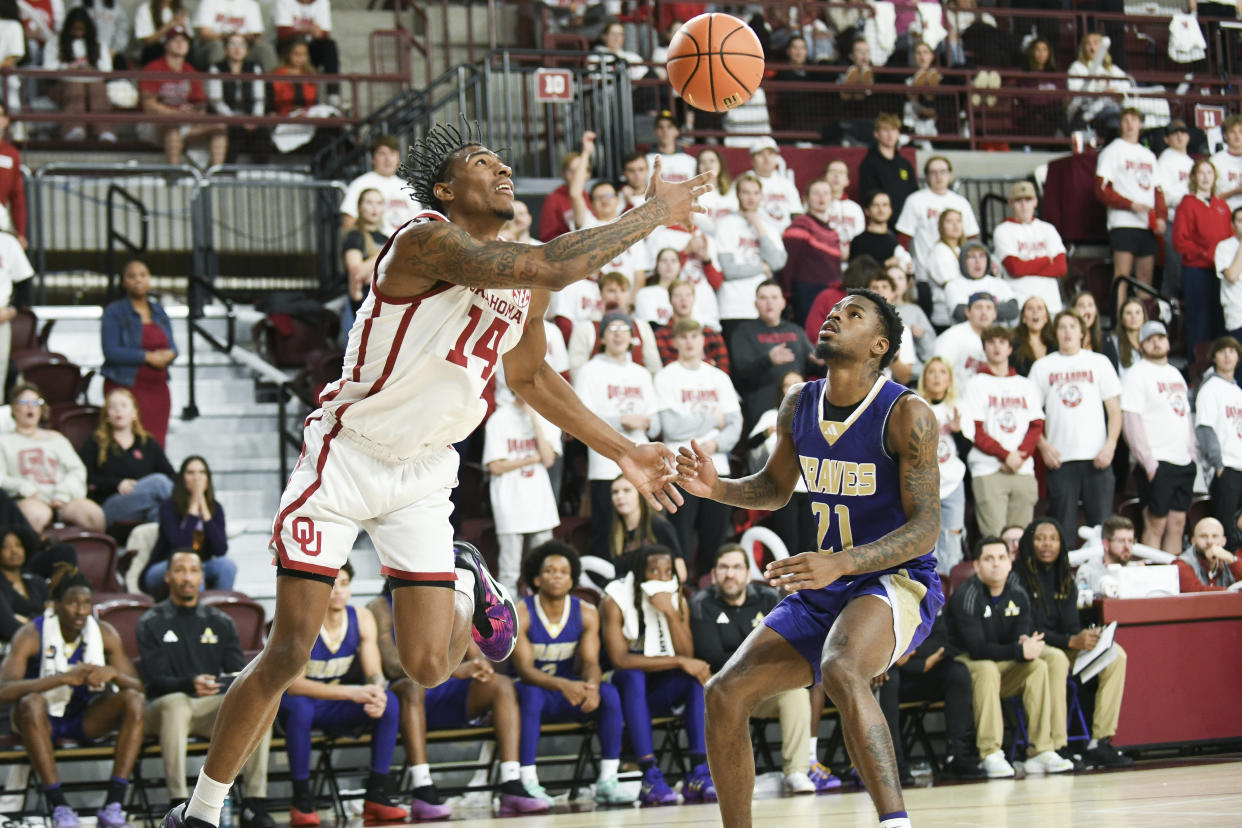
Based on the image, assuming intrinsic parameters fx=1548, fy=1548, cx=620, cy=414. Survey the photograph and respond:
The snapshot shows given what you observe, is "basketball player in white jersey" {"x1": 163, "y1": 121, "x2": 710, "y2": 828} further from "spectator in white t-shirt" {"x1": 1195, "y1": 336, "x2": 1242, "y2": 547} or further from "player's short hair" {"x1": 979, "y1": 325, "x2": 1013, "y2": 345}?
"spectator in white t-shirt" {"x1": 1195, "y1": 336, "x2": 1242, "y2": 547}

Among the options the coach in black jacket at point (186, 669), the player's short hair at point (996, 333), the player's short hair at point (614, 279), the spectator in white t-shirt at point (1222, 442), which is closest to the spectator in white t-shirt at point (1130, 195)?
the spectator in white t-shirt at point (1222, 442)

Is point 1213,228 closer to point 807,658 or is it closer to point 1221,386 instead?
point 1221,386

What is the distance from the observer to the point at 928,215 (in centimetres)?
1363

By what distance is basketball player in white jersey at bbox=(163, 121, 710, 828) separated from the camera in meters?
4.92

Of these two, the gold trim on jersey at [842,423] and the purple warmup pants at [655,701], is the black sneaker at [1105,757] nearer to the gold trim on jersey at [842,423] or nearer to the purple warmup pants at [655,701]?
the purple warmup pants at [655,701]

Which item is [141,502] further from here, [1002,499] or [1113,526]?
[1113,526]

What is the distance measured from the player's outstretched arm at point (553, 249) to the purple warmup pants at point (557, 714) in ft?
15.8

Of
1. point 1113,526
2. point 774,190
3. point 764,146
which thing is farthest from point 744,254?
point 1113,526

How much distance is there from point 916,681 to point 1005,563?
0.98 metres

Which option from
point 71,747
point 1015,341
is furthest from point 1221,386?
point 71,747

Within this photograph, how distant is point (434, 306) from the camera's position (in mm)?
5156

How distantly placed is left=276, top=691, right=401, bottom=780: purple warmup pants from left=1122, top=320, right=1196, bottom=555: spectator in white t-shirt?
6.29m

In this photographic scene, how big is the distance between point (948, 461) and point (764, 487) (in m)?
5.24

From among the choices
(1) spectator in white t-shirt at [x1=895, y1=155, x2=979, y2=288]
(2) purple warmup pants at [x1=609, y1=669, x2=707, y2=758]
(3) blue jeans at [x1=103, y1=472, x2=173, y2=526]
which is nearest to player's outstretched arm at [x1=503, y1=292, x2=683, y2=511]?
(2) purple warmup pants at [x1=609, y1=669, x2=707, y2=758]
